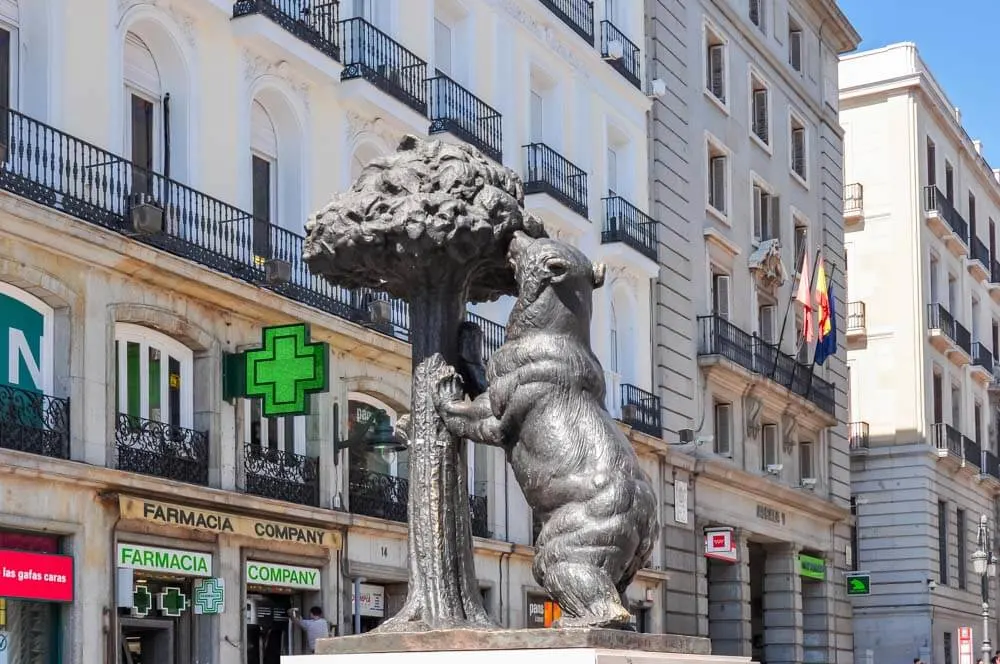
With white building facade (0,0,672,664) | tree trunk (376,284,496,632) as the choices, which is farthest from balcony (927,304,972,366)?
tree trunk (376,284,496,632)

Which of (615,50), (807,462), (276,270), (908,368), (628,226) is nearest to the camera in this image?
(276,270)

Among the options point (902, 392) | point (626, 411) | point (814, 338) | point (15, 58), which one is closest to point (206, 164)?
point (15, 58)

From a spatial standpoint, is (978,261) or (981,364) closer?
(981,364)

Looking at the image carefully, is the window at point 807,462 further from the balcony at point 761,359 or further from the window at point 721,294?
the window at point 721,294

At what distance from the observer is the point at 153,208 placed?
63.7 ft

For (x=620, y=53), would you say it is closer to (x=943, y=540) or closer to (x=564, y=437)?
(x=943, y=540)

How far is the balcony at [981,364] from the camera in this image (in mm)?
53959

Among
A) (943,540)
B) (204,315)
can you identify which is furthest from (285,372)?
(943,540)

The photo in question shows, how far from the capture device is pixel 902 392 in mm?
48188

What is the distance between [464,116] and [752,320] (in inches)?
511

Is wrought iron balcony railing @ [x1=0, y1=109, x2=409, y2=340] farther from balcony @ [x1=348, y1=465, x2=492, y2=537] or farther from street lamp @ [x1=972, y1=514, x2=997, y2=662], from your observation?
street lamp @ [x1=972, y1=514, x2=997, y2=662]

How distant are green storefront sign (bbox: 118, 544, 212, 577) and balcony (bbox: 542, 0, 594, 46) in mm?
13011

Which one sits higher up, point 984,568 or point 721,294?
point 721,294

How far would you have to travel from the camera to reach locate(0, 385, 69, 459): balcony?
18.0 meters
